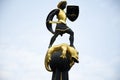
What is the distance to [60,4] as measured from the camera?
1112cm

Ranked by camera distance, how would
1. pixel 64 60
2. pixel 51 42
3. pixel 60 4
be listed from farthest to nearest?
pixel 60 4 < pixel 51 42 < pixel 64 60

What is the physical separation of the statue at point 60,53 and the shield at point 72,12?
14 cm

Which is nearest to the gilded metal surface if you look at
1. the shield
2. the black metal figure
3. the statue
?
the statue

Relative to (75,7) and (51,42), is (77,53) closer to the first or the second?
(51,42)

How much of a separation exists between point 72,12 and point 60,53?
2173mm

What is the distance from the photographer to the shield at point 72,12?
11.0 metres

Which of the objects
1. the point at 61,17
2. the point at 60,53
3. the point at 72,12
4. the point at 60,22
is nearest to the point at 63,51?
the point at 60,53

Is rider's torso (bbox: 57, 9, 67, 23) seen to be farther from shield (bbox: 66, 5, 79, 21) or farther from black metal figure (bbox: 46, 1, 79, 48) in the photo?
shield (bbox: 66, 5, 79, 21)

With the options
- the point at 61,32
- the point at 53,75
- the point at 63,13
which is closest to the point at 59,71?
the point at 53,75

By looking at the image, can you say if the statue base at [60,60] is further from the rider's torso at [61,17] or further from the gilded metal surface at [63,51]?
the rider's torso at [61,17]

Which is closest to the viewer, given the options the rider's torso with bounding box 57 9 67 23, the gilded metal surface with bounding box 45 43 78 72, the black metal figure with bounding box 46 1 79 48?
the gilded metal surface with bounding box 45 43 78 72

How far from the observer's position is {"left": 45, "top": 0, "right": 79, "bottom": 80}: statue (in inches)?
377

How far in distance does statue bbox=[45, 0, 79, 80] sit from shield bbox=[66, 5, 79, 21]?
0.14 metres

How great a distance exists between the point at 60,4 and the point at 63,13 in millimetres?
467
